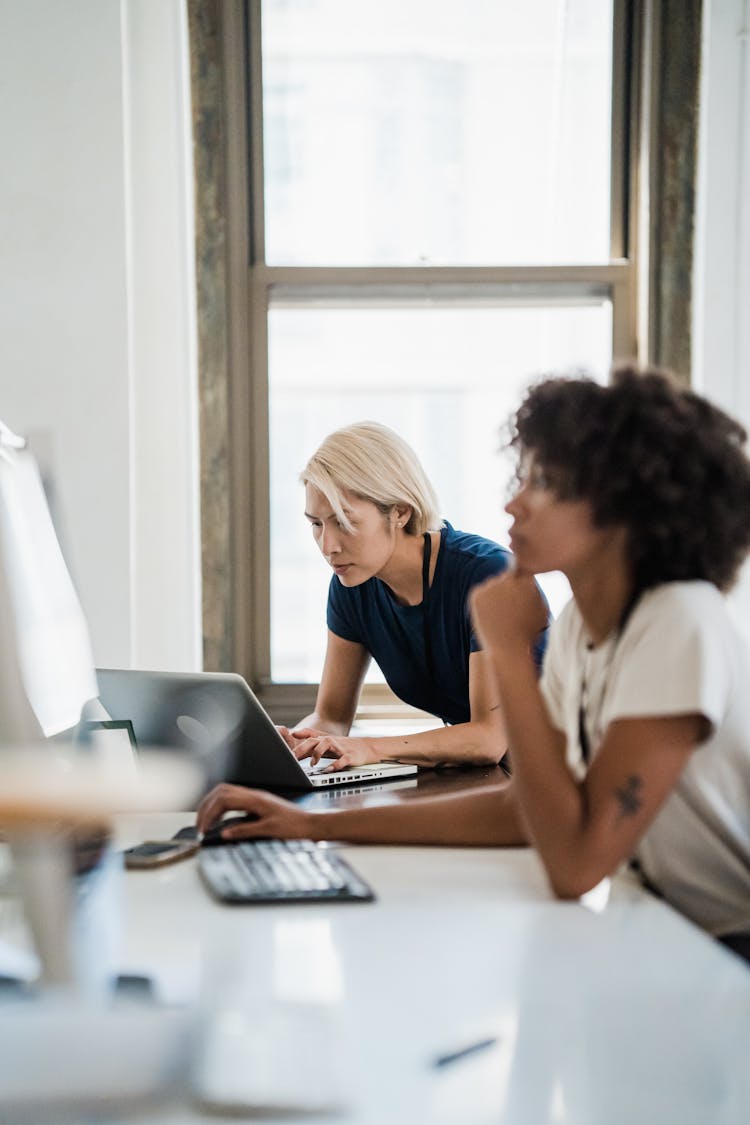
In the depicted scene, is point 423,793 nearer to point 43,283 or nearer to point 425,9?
point 43,283

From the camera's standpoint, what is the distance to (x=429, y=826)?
1421 mm

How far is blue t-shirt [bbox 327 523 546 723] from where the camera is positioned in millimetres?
2324

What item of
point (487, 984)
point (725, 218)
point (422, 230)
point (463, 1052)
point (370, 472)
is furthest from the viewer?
point (422, 230)

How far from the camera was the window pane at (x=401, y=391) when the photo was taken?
323 cm

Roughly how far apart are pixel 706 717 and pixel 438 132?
253cm

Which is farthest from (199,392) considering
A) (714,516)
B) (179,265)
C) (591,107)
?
(714,516)

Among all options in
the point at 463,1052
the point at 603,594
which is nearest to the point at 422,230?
the point at 603,594

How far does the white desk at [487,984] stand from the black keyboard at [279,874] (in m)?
0.02

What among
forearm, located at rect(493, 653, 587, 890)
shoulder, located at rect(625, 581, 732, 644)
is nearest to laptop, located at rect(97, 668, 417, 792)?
forearm, located at rect(493, 653, 587, 890)

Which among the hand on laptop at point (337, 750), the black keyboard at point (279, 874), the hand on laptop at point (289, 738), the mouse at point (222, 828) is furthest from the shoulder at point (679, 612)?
the hand on laptop at point (289, 738)

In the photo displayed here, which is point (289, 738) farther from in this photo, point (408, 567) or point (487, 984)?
point (487, 984)

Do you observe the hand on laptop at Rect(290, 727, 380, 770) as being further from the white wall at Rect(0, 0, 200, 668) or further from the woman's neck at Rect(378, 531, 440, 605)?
the white wall at Rect(0, 0, 200, 668)

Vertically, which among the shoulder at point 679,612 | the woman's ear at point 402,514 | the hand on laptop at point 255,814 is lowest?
the hand on laptop at point 255,814

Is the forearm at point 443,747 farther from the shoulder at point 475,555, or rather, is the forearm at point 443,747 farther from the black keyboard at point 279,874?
the black keyboard at point 279,874
